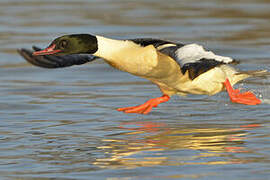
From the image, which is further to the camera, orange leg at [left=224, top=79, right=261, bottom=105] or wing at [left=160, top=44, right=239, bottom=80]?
orange leg at [left=224, top=79, right=261, bottom=105]

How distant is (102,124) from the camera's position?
9656mm

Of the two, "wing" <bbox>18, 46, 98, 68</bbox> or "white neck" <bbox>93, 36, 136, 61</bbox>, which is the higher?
"white neck" <bbox>93, 36, 136, 61</bbox>

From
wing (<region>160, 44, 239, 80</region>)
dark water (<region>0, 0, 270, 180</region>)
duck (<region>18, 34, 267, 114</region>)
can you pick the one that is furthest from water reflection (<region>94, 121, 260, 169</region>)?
wing (<region>160, 44, 239, 80</region>)

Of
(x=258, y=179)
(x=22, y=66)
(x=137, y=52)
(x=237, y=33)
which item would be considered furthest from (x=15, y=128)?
(x=237, y=33)

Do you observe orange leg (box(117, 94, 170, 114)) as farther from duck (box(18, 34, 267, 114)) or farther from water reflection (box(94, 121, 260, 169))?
water reflection (box(94, 121, 260, 169))

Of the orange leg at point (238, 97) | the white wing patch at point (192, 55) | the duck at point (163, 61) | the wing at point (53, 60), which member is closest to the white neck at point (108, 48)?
the duck at point (163, 61)

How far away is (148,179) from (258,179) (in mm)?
887

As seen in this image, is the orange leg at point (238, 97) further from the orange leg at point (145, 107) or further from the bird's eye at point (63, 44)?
the bird's eye at point (63, 44)

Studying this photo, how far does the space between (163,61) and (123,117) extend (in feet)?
3.03

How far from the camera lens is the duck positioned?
30.0ft

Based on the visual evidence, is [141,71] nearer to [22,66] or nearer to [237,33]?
[22,66]

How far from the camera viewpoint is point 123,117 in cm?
1019

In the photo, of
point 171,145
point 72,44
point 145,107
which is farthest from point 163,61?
point 171,145

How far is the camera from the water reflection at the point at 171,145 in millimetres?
7570
